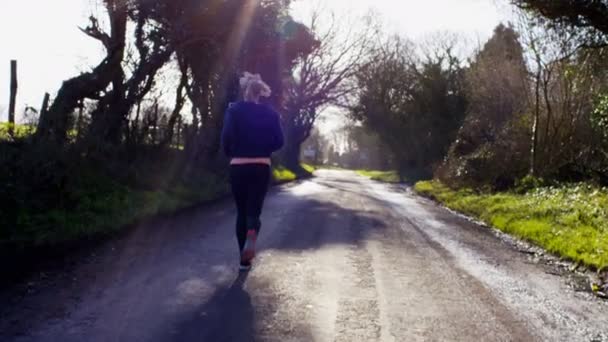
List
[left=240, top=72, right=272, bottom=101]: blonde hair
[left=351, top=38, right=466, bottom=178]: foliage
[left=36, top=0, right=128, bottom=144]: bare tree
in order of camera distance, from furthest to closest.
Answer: [left=351, top=38, right=466, bottom=178]: foliage < [left=36, top=0, right=128, bottom=144]: bare tree < [left=240, top=72, right=272, bottom=101]: blonde hair

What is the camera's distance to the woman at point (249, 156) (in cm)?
689

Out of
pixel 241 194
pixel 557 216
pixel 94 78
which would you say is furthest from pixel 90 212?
pixel 557 216

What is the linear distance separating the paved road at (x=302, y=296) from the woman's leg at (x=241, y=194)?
40 cm

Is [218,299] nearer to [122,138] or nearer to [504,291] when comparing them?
[504,291]

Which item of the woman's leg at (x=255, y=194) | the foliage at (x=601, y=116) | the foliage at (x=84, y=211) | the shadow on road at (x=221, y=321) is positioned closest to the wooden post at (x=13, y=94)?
the foliage at (x=84, y=211)

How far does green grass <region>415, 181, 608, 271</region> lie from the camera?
936 cm

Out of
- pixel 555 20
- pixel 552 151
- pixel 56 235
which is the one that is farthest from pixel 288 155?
pixel 56 235

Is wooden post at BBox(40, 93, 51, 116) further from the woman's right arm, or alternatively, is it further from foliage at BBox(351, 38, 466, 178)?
foliage at BBox(351, 38, 466, 178)

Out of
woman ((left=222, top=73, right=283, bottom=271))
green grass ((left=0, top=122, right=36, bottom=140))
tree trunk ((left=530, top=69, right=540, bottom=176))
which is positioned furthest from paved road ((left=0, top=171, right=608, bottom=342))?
tree trunk ((left=530, top=69, right=540, bottom=176))

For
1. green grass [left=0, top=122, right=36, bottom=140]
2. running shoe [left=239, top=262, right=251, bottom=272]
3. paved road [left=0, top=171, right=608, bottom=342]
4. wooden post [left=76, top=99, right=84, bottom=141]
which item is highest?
wooden post [left=76, top=99, right=84, bottom=141]

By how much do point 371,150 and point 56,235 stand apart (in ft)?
271

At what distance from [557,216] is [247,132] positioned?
8.11 metres

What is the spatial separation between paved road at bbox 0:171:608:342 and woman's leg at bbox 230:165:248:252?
40 centimetres

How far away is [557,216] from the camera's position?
494 inches
